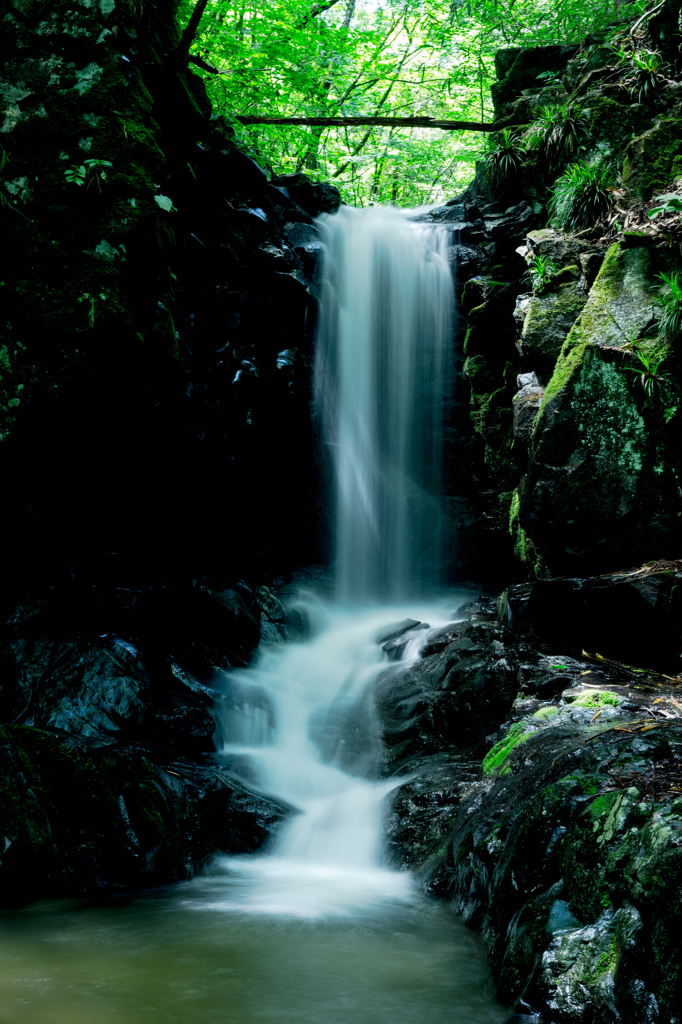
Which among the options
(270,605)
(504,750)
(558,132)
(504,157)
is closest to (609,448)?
(504,750)

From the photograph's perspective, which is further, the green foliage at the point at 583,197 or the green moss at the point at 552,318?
the green foliage at the point at 583,197

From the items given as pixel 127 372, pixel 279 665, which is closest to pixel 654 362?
pixel 127 372

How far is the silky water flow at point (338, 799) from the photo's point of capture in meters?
2.82

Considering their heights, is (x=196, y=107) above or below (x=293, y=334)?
above

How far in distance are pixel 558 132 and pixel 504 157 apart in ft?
4.81

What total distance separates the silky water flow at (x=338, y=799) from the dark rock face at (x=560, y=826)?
264 millimetres

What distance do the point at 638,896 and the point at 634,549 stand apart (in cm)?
383

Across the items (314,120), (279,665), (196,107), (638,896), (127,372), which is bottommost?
(638,896)

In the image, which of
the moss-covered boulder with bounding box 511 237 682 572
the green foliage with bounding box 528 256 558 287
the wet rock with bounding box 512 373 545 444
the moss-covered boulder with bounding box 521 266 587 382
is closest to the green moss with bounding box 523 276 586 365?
the moss-covered boulder with bounding box 521 266 587 382

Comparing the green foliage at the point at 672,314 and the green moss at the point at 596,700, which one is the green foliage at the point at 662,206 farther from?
the green moss at the point at 596,700

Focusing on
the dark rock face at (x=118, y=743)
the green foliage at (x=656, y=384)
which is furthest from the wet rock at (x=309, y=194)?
the green foliage at (x=656, y=384)

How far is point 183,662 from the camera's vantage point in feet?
24.5

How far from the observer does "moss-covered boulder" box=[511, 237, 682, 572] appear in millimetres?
5887

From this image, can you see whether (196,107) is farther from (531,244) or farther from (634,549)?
(634,549)
